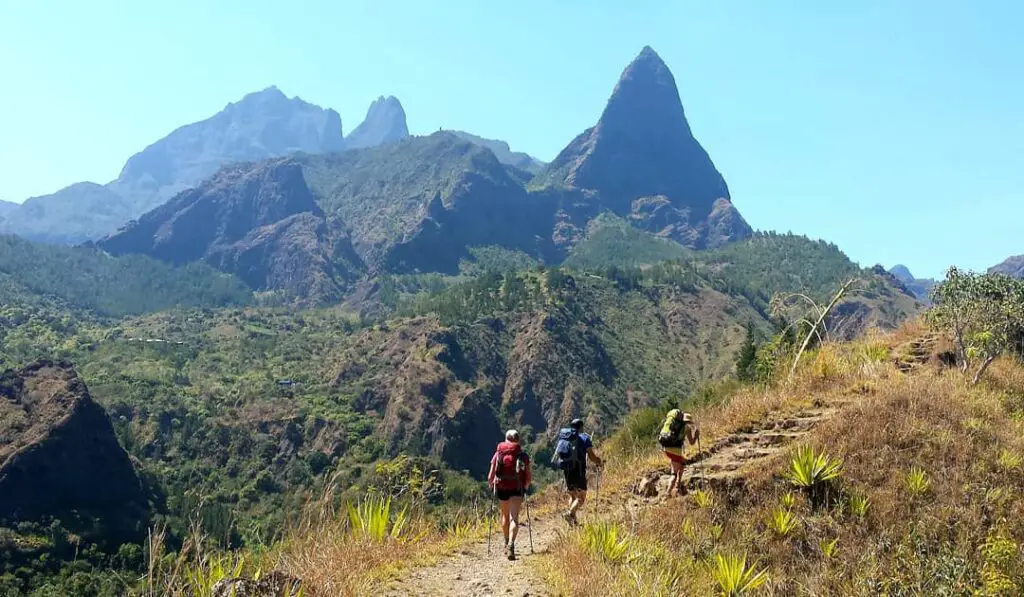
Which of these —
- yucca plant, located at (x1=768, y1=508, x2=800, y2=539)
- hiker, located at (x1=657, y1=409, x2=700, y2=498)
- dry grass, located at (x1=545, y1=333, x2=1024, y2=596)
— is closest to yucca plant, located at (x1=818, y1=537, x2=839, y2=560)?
dry grass, located at (x1=545, y1=333, x2=1024, y2=596)

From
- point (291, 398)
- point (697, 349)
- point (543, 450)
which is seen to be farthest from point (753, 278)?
point (291, 398)

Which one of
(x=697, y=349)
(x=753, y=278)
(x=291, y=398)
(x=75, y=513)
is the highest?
(x=753, y=278)

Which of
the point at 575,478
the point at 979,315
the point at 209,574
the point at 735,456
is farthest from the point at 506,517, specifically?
the point at 979,315

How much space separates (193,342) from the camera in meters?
155

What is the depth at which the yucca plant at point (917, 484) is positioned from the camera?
8047 mm

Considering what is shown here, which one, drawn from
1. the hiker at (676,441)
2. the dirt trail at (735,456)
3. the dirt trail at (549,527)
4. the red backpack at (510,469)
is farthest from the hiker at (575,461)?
the hiker at (676,441)

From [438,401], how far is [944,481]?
102 meters

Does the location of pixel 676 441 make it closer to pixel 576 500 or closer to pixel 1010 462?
pixel 576 500

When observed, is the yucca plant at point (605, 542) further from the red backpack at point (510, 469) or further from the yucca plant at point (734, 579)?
the red backpack at point (510, 469)

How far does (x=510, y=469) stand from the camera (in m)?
8.68

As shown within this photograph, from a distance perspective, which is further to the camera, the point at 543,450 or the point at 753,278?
Result: the point at 753,278

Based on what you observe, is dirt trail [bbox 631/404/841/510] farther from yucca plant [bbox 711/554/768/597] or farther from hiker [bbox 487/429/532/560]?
yucca plant [bbox 711/554/768/597]

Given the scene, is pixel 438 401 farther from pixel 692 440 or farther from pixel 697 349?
pixel 692 440

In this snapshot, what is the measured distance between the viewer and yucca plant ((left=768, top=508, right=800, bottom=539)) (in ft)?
26.2
